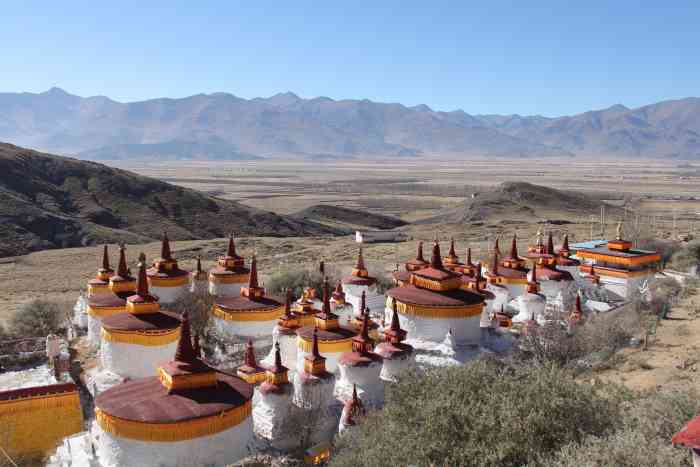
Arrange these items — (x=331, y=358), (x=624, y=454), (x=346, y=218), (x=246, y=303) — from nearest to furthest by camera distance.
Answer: (x=624, y=454)
(x=331, y=358)
(x=246, y=303)
(x=346, y=218)

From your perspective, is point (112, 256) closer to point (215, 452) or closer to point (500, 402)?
point (215, 452)

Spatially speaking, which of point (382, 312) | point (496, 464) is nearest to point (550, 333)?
point (382, 312)

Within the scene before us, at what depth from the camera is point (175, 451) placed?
13.5 metres

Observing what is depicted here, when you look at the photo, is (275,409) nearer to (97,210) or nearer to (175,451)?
(175,451)

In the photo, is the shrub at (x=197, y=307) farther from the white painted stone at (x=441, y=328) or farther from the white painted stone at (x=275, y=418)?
the white painted stone at (x=441, y=328)

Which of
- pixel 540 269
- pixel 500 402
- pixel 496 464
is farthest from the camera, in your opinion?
pixel 540 269

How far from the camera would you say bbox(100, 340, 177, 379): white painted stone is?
62.3 feet

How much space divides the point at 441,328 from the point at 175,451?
365 inches

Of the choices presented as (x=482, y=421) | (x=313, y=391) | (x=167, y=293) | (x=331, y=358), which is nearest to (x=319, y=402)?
(x=313, y=391)

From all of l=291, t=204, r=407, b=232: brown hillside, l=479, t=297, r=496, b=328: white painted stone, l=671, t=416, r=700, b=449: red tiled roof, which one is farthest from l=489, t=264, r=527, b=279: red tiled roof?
l=291, t=204, r=407, b=232: brown hillside

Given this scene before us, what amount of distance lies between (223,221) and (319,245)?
2604cm

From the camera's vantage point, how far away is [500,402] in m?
12.0

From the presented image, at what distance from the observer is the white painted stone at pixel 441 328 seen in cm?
2000

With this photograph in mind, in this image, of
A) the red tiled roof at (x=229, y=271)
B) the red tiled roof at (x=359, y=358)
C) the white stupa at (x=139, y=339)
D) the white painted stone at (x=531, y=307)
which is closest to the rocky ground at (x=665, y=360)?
the white painted stone at (x=531, y=307)
